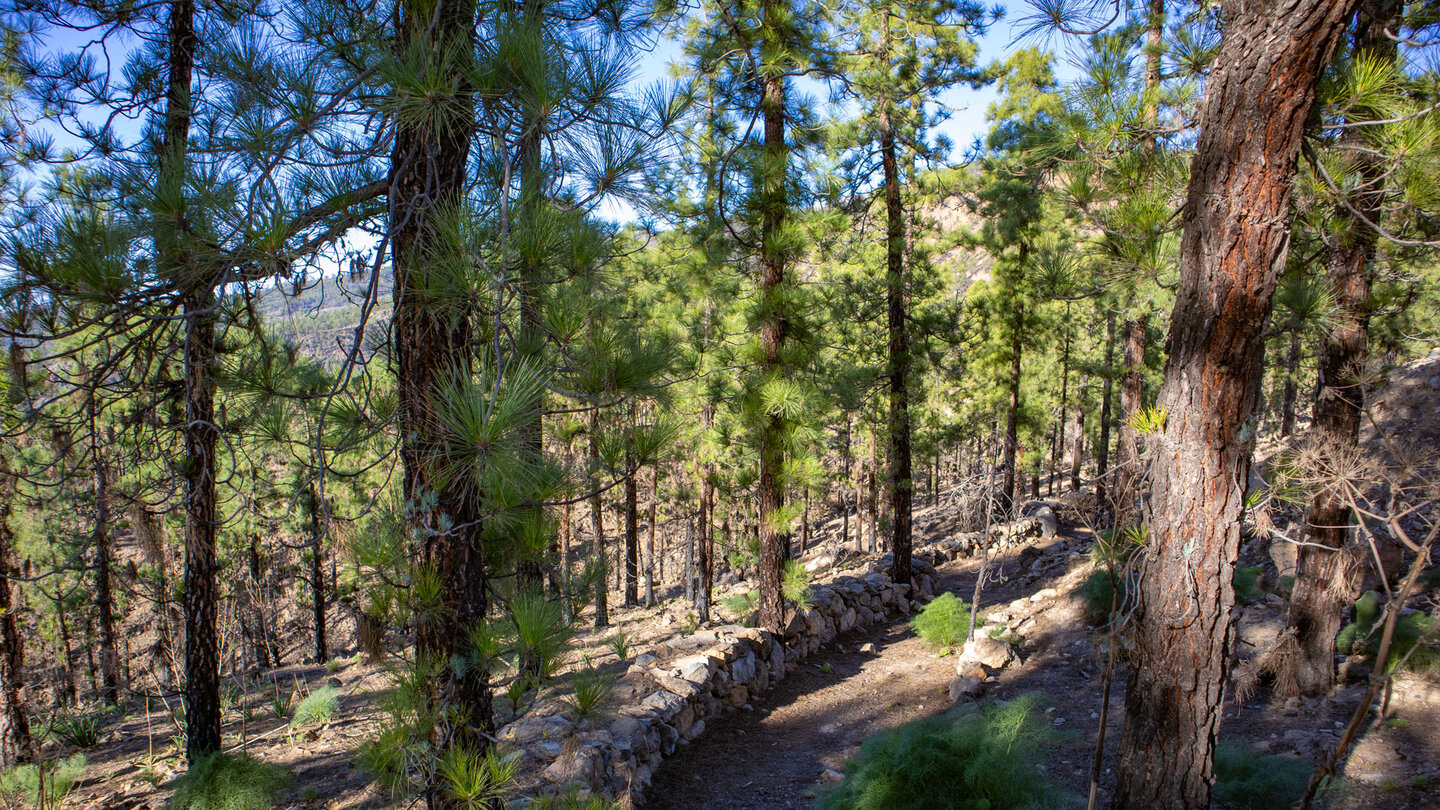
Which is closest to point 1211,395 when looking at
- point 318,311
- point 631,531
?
point 318,311

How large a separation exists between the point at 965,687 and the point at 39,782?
8328mm

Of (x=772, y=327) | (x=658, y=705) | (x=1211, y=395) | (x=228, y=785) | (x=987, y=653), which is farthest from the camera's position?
(x=987, y=653)

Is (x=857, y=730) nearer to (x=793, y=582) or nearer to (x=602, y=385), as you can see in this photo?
(x=793, y=582)

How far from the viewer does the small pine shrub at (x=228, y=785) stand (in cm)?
447

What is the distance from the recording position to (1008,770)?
349 centimetres

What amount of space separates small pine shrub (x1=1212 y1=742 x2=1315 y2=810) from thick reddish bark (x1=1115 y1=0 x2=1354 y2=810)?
35.6 inches

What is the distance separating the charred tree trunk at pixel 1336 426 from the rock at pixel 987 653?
274cm

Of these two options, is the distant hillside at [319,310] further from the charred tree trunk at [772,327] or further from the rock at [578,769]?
the charred tree trunk at [772,327]

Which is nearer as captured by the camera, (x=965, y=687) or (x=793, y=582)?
(x=965, y=687)

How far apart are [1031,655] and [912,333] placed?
5.49 m

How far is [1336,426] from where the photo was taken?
4.88 meters

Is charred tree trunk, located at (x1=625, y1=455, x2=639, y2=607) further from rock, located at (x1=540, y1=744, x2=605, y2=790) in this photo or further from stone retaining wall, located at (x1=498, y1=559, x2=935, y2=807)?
rock, located at (x1=540, y1=744, x2=605, y2=790)

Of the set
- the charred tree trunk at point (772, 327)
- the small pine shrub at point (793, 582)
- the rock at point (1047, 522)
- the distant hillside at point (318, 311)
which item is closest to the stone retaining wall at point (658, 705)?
the small pine shrub at point (793, 582)

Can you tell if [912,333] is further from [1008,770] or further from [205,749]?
[205,749]
